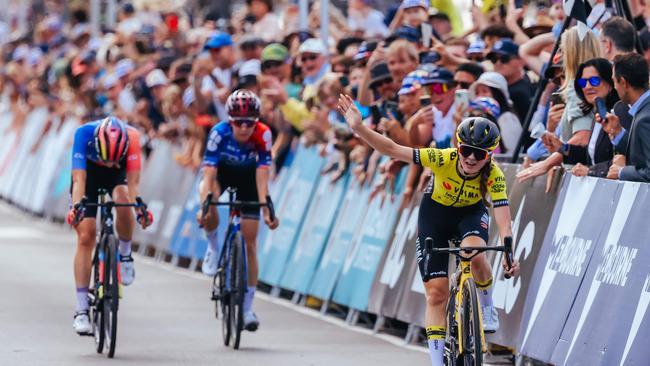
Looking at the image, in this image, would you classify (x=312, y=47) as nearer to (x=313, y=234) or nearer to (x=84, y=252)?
(x=313, y=234)

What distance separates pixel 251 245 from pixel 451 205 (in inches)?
136

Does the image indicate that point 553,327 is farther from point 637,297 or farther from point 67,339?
point 67,339

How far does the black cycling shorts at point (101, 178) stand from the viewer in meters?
12.7

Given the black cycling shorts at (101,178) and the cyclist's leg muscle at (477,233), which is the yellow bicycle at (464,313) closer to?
the cyclist's leg muscle at (477,233)

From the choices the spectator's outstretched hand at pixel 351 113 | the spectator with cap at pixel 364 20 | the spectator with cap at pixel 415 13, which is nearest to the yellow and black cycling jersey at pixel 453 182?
the spectator's outstretched hand at pixel 351 113

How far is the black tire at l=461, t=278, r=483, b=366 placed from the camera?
9.26m

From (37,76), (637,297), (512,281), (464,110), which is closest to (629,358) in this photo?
(637,297)

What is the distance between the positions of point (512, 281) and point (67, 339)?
3.73 metres

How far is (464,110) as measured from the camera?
12773 mm

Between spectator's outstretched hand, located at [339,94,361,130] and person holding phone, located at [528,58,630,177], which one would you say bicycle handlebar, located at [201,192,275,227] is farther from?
spectator's outstretched hand, located at [339,94,361,130]

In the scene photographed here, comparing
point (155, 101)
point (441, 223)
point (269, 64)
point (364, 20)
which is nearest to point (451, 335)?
point (441, 223)

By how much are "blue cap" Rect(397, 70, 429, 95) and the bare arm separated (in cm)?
377

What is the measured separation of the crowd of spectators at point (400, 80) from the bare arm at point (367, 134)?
143 cm

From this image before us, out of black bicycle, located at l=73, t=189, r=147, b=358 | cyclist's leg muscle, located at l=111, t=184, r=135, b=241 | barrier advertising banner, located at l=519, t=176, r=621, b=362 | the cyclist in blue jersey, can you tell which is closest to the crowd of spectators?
barrier advertising banner, located at l=519, t=176, r=621, b=362
